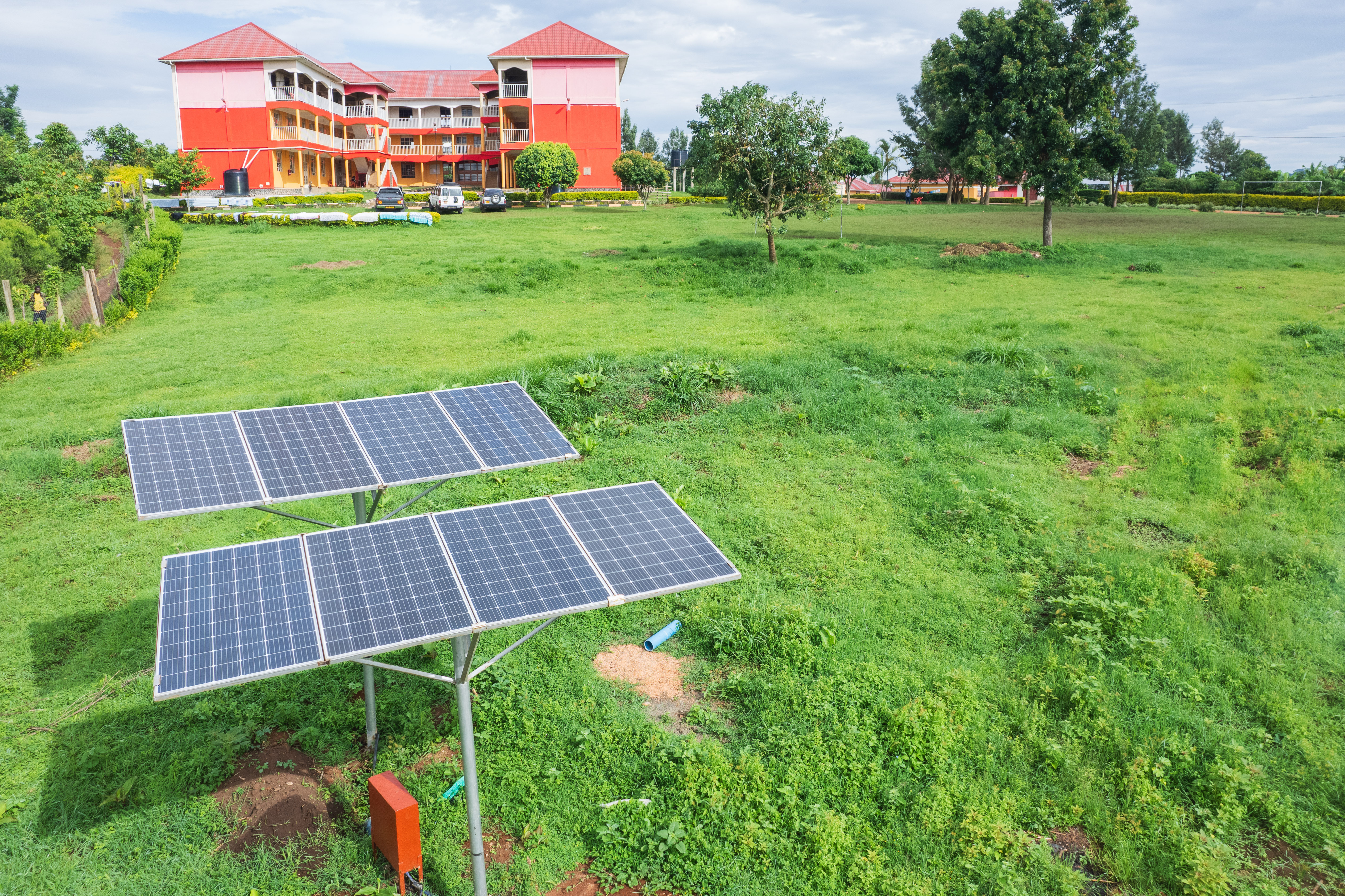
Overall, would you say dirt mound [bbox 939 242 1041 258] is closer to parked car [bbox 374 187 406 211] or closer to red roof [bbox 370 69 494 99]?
parked car [bbox 374 187 406 211]

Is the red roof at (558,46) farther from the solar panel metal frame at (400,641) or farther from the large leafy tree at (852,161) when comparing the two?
the solar panel metal frame at (400,641)

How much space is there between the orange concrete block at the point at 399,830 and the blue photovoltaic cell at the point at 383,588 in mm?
1613

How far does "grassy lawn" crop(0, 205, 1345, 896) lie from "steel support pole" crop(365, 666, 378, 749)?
21cm

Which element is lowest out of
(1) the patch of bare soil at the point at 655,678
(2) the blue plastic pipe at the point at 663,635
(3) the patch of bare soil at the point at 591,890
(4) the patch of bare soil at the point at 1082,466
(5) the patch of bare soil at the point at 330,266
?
(3) the patch of bare soil at the point at 591,890

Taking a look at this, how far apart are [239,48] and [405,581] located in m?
73.0

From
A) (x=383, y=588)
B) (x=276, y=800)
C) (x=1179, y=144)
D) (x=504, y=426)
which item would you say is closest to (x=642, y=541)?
(x=383, y=588)

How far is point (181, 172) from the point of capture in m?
53.2

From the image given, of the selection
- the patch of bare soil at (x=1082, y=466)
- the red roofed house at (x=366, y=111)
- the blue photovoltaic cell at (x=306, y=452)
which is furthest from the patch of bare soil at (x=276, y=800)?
the red roofed house at (x=366, y=111)

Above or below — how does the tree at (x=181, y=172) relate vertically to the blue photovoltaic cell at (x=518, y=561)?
above

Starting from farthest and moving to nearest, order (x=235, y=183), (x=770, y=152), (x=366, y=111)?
(x=366, y=111) < (x=235, y=183) < (x=770, y=152)

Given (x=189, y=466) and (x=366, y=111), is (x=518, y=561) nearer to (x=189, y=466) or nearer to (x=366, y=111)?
(x=189, y=466)

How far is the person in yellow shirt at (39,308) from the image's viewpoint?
22.0 metres

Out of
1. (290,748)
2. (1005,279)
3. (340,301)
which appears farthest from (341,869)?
(1005,279)

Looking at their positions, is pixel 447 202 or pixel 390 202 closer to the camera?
pixel 390 202
